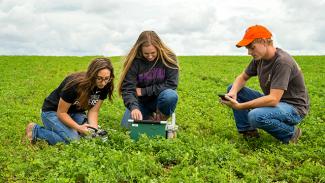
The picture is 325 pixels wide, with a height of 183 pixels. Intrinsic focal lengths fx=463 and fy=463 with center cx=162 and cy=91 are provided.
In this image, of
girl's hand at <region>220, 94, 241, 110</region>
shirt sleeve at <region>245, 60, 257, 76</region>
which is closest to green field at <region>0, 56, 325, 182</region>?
girl's hand at <region>220, 94, 241, 110</region>

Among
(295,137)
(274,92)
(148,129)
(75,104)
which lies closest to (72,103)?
(75,104)

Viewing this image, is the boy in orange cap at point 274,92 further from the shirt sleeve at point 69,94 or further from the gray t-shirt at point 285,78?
the shirt sleeve at point 69,94

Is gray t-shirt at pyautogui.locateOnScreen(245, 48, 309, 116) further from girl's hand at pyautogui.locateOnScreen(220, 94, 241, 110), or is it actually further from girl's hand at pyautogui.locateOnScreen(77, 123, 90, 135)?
girl's hand at pyautogui.locateOnScreen(77, 123, 90, 135)

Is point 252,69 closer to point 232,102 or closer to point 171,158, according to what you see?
point 232,102

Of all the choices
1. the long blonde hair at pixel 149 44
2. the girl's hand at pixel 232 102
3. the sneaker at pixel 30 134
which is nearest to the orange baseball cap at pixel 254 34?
the girl's hand at pixel 232 102

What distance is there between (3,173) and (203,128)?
4404 millimetres

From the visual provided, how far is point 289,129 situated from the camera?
7.29 meters

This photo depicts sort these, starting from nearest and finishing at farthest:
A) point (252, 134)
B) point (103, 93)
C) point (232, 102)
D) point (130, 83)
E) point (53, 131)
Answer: point (232, 102) → point (53, 131) → point (103, 93) → point (252, 134) → point (130, 83)

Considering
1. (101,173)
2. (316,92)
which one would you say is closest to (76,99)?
(101,173)

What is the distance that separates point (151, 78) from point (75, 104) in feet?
4.71

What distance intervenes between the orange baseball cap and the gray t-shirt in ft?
1.40

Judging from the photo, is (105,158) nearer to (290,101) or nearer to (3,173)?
(3,173)

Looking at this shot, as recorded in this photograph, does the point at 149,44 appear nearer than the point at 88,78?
No

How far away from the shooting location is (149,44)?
749 centimetres
